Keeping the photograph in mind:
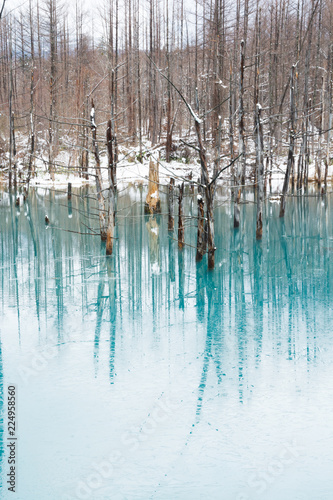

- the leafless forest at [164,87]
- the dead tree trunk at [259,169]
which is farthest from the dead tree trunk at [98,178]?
the leafless forest at [164,87]

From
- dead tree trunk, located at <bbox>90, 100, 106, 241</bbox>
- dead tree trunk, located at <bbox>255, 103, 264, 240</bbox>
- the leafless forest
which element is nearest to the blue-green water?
dead tree trunk, located at <bbox>90, 100, 106, 241</bbox>

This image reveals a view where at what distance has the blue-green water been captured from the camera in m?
5.01

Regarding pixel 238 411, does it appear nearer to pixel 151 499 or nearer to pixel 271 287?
pixel 151 499

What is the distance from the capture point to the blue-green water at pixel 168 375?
5.01 m

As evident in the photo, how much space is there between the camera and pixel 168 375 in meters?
7.08

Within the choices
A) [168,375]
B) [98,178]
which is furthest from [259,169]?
[168,375]

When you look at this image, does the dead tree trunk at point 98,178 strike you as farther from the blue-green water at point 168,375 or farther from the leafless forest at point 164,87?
the leafless forest at point 164,87

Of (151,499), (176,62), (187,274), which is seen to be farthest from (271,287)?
(176,62)

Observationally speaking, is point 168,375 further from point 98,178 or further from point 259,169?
point 259,169

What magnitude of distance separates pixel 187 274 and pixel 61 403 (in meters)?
6.40

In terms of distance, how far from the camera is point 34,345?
821 centimetres

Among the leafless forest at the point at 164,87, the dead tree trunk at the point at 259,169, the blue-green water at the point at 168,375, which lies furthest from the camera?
the leafless forest at the point at 164,87

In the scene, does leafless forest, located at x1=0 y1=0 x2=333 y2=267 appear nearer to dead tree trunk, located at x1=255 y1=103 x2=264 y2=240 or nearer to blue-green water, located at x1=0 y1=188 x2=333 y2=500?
dead tree trunk, located at x1=255 y1=103 x2=264 y2=240

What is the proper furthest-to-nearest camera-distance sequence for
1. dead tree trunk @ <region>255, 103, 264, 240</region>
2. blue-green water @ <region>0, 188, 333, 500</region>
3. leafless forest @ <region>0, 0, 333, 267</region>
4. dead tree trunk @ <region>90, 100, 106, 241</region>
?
leafless forest @ <region>0, 0, 333, 267</region> → dead tree trunk @ <region>255, 103, 264, 240</region> → dead tree trunk @ <region>90, 100, 106, 241</region> → blue-green water @ <region>0, 188, 333, 500</region>
